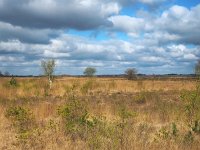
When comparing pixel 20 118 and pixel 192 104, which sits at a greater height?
pixel 192 104

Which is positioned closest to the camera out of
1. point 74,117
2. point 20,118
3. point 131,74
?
point 74,117

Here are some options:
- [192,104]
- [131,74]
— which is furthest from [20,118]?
[131,74]

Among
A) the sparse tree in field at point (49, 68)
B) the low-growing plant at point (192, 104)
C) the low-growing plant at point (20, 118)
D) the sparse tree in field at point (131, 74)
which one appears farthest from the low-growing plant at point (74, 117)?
the sparse tree in field at point (131, 74)

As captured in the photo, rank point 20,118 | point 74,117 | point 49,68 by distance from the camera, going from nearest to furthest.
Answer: point 74,117, point 20,118, point 49,68

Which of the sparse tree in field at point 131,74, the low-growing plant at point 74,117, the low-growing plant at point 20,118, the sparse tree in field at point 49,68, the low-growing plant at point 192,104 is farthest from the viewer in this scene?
the sparse tree in field at point 131,74

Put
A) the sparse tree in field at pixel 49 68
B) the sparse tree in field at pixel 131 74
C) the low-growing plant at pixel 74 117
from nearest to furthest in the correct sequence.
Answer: the low-growing plant at pixel 74 117 < the sparse tree in field at pixel 49 68 < the sparse tree in field at pixel 131 74

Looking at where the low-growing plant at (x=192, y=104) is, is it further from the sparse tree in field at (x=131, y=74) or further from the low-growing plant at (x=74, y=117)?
the sparse tree in field at (x=131, y=74)

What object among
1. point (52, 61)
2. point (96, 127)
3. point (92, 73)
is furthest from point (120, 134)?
point (92, 73)

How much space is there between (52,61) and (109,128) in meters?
32.0

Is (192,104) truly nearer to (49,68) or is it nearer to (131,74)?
(49,68)

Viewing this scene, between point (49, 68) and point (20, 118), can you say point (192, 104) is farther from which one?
point (49, 68)

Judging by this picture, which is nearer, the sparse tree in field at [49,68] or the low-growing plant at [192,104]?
the low-growing plant at [192,104]

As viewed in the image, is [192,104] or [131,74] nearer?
[192,104]

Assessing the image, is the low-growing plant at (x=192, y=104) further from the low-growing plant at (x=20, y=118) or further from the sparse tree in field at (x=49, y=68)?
the sparse tree in field at (x=49, y=68)
